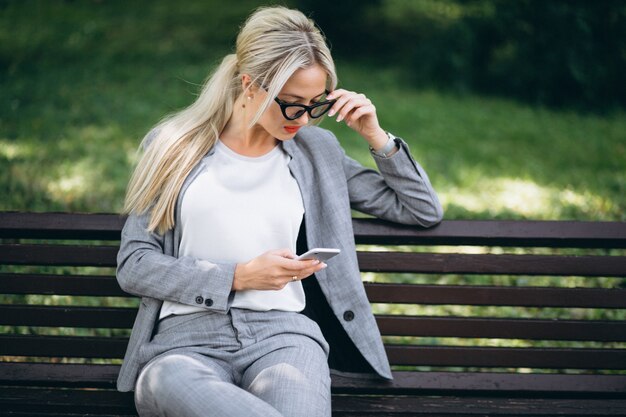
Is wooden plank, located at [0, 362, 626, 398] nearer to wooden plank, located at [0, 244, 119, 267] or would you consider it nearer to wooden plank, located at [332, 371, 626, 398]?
wooden plank, located at [332, 371, 626, 398]

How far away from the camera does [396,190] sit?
2.79 m

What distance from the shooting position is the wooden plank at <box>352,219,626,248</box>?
Result: 286 centimetres

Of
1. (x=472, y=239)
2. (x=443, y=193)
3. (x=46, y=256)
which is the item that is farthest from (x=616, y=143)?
(x=46, y=256)

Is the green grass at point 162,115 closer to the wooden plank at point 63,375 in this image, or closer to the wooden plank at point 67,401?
the wooden plank at point 63,375

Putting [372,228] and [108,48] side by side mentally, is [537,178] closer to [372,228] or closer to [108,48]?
[372,228]

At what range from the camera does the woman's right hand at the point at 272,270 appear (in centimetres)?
238

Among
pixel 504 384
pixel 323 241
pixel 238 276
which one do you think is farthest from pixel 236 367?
pixel 504 384

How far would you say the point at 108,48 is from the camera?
36.7 feet

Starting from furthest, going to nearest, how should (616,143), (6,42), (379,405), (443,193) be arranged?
(6,42), (616,143), (443,193), (379,405)

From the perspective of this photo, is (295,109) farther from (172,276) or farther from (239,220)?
(172,276)

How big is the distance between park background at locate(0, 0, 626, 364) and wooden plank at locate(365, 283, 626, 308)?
1211 millimetres

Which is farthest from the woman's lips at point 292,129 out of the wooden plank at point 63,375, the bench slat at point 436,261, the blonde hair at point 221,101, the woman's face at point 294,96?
the wooden plank at point 63,375

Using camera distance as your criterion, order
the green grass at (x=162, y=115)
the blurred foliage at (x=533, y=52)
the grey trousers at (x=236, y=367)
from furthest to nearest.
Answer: the blurred foliage at (x=533, y=52) < the green grass at (x=162, y=115) < the grey trousers at (x=236, y=367)

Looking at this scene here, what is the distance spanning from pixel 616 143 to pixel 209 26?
7.94 m
